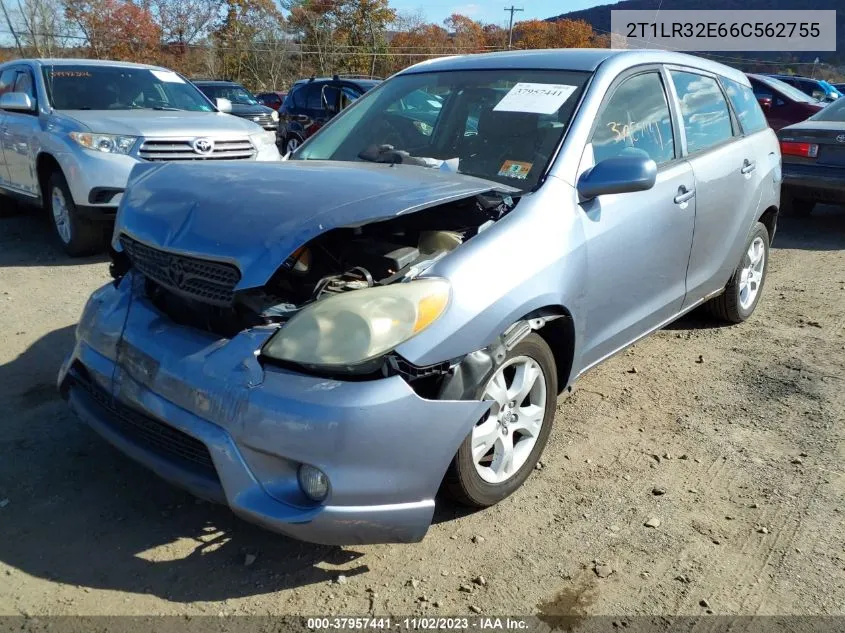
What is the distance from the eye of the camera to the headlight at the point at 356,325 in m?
2.30

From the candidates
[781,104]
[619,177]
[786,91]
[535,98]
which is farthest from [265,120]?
[619,177]

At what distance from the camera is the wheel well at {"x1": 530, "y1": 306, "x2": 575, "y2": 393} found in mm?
3021

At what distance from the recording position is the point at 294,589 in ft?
8.04

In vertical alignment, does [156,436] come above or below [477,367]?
below

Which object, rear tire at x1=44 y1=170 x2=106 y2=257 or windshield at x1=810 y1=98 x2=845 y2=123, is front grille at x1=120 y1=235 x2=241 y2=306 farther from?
windshield at x1=810 y1=98 x2=845 y2=123

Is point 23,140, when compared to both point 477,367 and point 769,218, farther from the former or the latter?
point 769,218

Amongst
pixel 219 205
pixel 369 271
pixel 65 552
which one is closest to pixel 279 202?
A: pixel 219 205

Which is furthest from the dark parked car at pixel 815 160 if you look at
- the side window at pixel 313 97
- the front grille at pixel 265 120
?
the front grille at pixel 265 120

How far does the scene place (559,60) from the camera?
11.9 ft

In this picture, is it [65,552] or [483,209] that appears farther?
[483,209]

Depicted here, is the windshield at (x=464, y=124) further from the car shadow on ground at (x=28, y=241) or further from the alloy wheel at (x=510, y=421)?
the car shadow on ground at (x=28, y=241)

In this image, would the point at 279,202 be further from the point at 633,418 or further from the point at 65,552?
the point at 633,418

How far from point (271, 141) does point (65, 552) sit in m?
5.36

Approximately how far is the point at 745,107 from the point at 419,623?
4126 millimetres
